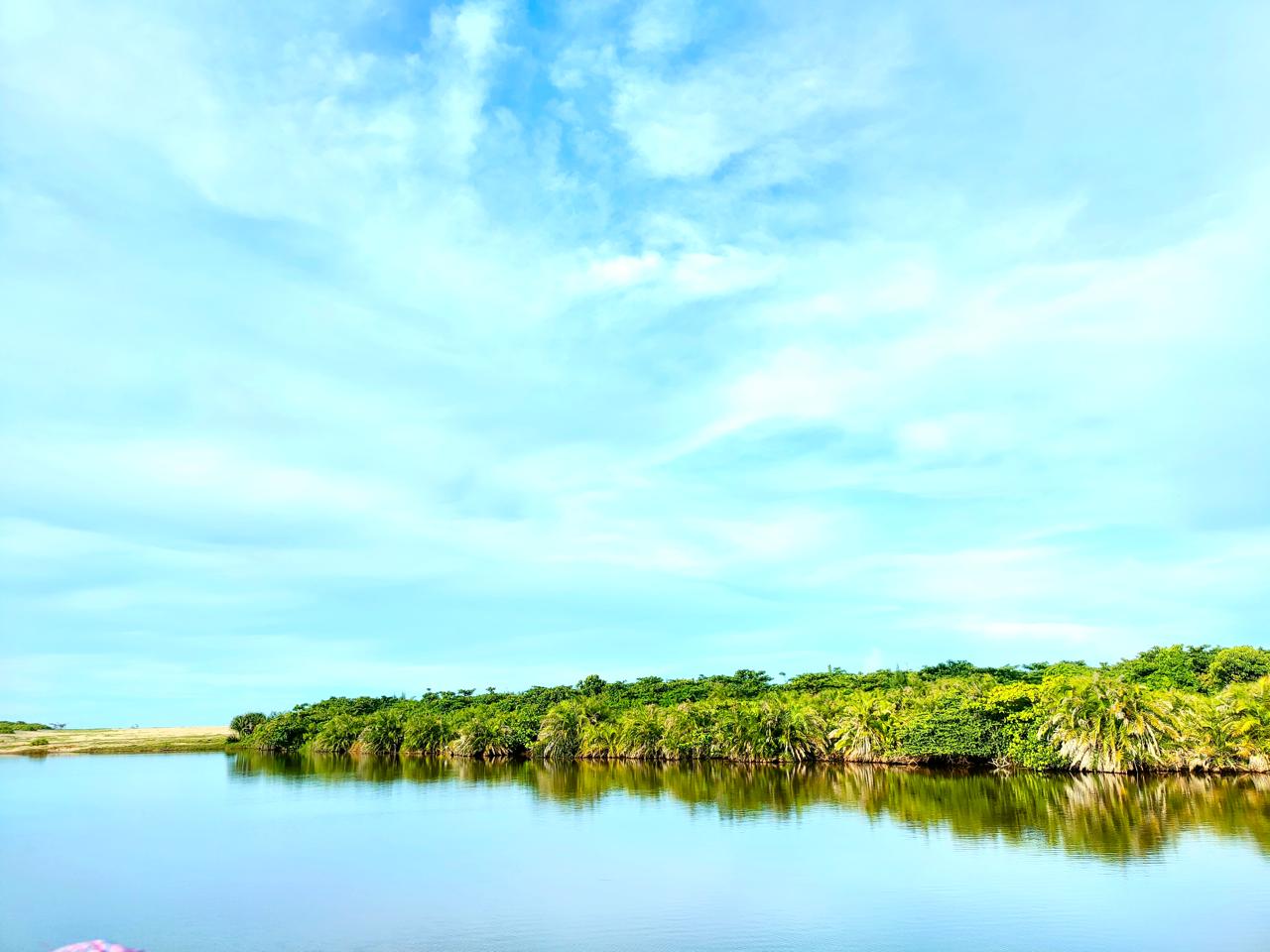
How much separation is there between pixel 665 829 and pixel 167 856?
1804 centimetres

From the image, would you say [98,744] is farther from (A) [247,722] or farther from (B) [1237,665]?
(B) [1237,665]

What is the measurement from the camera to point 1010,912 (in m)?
19.8

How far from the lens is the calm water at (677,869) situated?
1911 centimetres

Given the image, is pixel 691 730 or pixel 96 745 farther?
pixel 96 745

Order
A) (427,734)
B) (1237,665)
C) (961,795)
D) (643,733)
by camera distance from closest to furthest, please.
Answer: (961,795)
(1237,665)
(643,733)
(427,734)

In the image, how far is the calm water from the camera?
1911 centimetres

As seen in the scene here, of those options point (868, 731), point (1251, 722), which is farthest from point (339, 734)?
point (1251, 722)

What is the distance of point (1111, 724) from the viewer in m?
44.0

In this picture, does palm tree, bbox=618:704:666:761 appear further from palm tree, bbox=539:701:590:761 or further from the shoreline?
the shoreline

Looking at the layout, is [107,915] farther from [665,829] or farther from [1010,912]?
[1010,912]

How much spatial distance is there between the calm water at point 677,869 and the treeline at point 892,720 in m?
2.84

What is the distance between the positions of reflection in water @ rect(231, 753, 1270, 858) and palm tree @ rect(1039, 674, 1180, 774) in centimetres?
112

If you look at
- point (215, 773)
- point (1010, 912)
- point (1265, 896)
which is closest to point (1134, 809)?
point (1265, 896)

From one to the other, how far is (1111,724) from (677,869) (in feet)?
96.0
